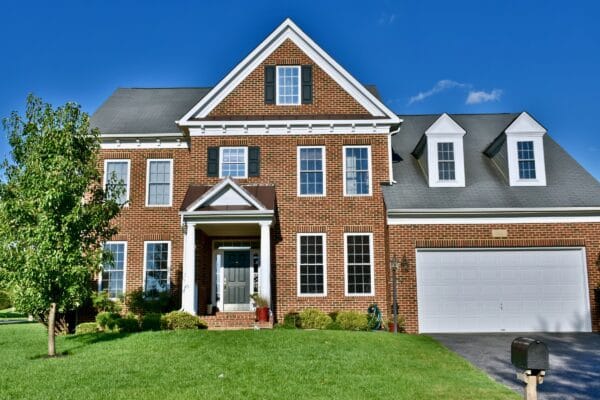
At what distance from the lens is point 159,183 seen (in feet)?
63.6

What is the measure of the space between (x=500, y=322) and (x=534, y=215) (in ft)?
11.8

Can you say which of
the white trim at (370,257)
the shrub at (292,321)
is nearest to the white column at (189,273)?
the shrub at (292,321)

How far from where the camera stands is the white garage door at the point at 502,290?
17.0 meters

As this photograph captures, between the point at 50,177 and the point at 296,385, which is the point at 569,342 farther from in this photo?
the point at 50,177

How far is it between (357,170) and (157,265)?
303 inches

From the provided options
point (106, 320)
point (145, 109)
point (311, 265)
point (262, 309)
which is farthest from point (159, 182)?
point (262, 309)

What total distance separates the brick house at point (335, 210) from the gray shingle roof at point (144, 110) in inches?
7.3

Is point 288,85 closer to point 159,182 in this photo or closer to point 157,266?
point 159,182

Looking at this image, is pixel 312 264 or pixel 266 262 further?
pixel 312 264

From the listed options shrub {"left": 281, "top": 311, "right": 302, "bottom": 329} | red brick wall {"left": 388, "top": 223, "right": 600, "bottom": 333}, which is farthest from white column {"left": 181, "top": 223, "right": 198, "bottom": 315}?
red brick wall {"left": 388, "top": 223, "right": 600, "bottom": 333}

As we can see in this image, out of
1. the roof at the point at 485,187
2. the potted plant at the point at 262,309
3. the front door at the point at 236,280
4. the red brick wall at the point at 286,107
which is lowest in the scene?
the potted plant at the point at 262,309

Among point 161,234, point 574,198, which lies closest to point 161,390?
point 161,234

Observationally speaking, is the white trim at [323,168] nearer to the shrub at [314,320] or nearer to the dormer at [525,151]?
the shrub at [314,320]

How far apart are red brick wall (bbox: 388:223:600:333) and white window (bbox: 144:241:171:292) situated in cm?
773
